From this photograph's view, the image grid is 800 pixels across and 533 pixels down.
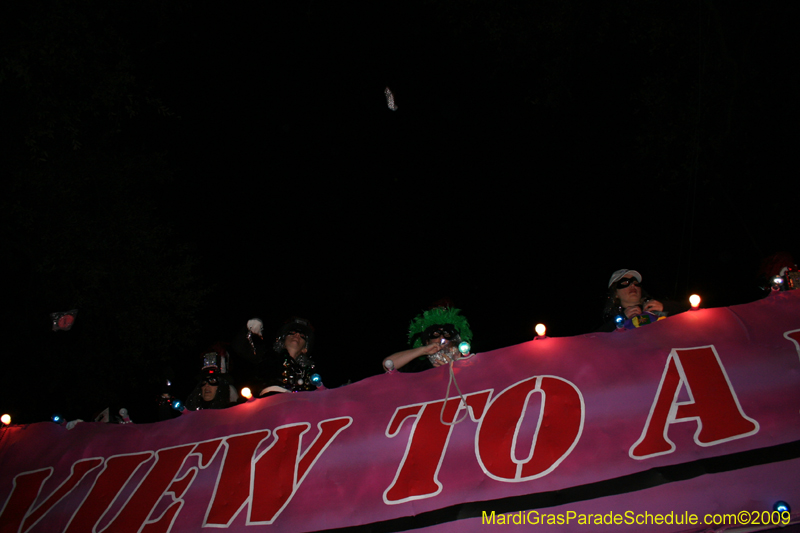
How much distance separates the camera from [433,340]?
157 inches

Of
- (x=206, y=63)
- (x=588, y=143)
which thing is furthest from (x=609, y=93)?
(x=206, y=63)

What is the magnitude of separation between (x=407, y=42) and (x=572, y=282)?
8.06 metres

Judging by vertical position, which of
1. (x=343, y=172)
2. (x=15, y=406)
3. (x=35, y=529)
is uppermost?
(x=343, y=172)

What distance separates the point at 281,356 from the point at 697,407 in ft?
10.4

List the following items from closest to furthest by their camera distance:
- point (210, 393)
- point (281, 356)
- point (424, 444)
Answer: point (424, 444) → point (281, 356) → point (210, 393)

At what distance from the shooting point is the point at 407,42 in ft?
35.5

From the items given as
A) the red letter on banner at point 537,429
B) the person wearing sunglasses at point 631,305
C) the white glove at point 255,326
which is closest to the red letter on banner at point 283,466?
the red letter on banner at point 537,429

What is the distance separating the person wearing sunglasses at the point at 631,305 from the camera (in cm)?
367

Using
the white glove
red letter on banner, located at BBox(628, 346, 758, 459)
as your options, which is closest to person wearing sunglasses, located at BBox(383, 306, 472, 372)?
red letter on banner, located at BBox(628, 346, 758, 459)

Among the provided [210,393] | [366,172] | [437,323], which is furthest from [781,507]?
[366,172]

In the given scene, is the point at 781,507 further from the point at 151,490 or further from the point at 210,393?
the point at 210,393

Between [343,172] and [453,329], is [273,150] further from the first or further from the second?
[453,329]

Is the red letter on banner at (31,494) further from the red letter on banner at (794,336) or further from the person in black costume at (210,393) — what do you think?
the red letter on banner at (794,336)

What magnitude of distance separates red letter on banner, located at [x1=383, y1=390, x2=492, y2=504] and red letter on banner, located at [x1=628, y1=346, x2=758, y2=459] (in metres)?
0.86
